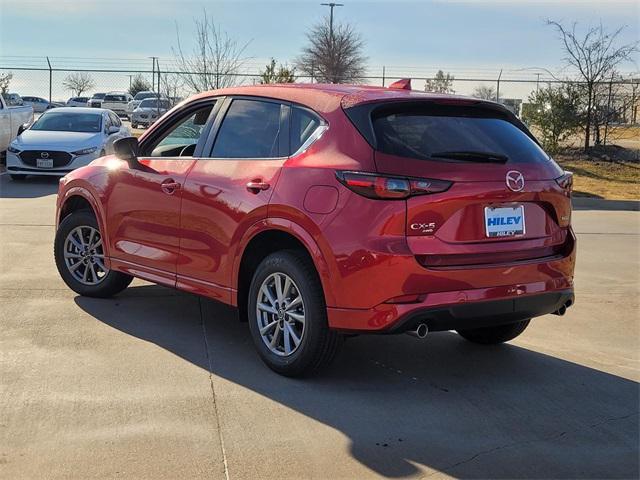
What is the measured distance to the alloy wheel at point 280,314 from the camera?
4469 millimetres

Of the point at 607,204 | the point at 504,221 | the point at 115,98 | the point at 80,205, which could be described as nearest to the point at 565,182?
the point at 504,221

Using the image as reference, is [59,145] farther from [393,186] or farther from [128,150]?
[393,186]

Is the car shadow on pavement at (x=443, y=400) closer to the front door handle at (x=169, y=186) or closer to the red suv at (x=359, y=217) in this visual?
the red suv at (x=359, y=217)

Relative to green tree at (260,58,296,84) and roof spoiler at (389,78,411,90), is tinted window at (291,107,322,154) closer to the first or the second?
roof spoiler at (389,78,411,90)

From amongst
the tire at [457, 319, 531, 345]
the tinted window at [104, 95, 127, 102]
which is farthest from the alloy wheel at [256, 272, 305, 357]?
the tinted window at [104, 95, 127, 102]

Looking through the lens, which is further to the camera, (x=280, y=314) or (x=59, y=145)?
(x=59, y=145)

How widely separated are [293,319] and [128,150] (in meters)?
2.17

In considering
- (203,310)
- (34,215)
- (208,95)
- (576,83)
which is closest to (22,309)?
(203,310)

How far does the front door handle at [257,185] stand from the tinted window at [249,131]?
8.1 inches

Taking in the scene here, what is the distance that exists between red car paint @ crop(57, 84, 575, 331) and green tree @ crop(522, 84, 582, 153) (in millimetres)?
16464

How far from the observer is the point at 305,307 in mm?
4305

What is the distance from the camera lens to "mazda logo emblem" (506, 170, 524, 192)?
422 centimetres

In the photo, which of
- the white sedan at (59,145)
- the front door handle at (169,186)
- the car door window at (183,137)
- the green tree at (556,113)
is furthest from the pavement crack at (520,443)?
the green tree at (556,113)

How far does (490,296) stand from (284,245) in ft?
4.34
